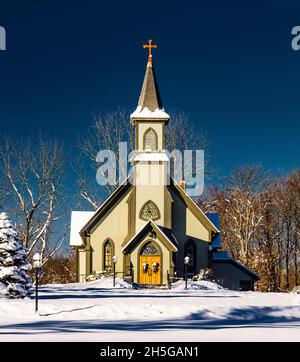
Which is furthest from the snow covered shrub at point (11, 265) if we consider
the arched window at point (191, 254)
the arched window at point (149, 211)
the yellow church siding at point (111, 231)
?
the arched window at point (191, 254)

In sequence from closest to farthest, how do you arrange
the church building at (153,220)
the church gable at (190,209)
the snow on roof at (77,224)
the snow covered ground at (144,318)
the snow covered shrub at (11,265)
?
1. the snow covered ground at (144,318)
2. the snow covered shrub at (11,265)
3. the church building at (153,220)
4. the church gable at (190,209)
5. the snow on roof at (77,224)

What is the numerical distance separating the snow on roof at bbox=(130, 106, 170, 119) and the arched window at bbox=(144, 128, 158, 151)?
2.76ft

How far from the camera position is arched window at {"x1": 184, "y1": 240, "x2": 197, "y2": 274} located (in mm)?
35344

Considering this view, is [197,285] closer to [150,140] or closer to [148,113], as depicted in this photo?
[150,140]

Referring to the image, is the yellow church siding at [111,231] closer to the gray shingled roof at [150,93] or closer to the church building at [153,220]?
the church building at [153,220]

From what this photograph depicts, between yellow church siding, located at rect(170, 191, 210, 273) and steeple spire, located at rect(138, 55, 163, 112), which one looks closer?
yellow church siding, located at rect(170, 191, 210, 273)

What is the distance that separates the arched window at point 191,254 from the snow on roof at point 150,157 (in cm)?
511

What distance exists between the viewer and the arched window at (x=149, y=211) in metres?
34.8

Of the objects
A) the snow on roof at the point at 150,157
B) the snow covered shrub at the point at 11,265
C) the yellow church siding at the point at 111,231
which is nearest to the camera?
the snow covered shrub at the point at 11,265

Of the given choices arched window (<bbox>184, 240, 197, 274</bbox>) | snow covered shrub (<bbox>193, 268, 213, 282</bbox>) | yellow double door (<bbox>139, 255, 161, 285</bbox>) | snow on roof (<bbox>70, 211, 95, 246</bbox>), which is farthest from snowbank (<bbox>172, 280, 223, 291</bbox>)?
snow on roof (<bbox>70, 211, 95, 246</bbox>)

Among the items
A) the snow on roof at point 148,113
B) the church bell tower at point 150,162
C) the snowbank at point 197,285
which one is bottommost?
the snowbank at point 197,285

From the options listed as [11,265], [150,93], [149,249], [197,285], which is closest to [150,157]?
[150,93]

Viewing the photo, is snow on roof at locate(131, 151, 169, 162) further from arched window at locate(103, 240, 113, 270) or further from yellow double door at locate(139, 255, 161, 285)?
yellow double door at locate(139, 255, 161, 285)
